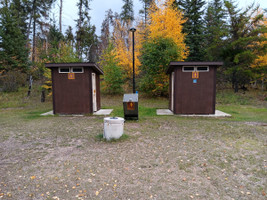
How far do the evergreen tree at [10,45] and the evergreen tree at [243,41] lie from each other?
17.6 meters

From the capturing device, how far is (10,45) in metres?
14.7

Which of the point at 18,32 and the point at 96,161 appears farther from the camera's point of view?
the point at 18,32

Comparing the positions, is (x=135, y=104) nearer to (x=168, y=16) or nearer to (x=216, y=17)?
(x=168, y=16)

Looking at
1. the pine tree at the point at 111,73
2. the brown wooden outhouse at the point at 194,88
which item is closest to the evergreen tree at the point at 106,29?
the pine tree at the point at 111,73

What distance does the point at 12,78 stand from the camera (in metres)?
15.2

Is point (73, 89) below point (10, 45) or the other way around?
below

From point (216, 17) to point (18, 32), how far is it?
19101 mm

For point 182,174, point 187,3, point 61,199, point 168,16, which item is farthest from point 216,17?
point 61,199

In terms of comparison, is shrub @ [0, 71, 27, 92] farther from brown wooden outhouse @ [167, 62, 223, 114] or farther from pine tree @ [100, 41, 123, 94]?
brown wooden outhouse @ [167, 62, 223, 114]

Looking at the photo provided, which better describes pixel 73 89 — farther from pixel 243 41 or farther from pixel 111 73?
pixel 243 41

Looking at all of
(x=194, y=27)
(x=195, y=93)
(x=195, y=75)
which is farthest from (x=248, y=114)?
(x=194, y=27)

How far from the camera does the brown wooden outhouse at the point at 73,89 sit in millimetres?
8148

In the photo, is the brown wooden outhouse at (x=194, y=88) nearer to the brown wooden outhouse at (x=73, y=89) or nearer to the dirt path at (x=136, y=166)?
the dirt path at (x=136, y=166)

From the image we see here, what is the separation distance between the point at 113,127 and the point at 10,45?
49.9 feet
